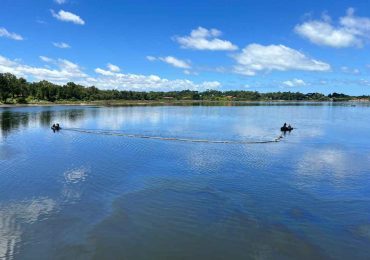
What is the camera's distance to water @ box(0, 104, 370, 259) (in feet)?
59.6

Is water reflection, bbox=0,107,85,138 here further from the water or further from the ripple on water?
the ripple on water

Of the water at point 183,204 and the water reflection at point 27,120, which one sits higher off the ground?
the water reflection at point 27,120

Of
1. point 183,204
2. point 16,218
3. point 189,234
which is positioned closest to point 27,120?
point 16,218

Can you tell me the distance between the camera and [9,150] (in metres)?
45.2

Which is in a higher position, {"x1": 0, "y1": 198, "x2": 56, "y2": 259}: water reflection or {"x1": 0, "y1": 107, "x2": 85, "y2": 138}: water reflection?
{"x1": 0, "y1": 107, "x2": 85, "y2": 138}: water reflection

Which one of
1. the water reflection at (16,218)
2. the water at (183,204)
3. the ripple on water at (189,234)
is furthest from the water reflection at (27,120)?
the ripple on water at (189,234)

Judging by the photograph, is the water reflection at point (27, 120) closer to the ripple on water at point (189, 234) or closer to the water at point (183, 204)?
the water at point (183, 204)

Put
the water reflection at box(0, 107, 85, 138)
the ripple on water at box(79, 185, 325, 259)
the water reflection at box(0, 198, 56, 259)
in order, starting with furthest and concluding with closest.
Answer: the water reflection at box(0, 107, 85, 138)
the water reflection at box(0, 198, 56, 259)
the ripple on water at box(79, 185, 325, 259)

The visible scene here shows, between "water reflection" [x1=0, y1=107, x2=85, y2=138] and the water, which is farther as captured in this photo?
"water reflection" [x1=0, y1=107, x2=85, y2=138]

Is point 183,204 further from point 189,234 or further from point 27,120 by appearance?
point 27,120

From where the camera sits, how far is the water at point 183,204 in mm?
18156

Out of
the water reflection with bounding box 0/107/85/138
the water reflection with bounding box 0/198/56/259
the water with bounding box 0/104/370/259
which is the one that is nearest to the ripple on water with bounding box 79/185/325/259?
the water with bounding box 0/104/370/259

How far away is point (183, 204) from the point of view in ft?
79.9

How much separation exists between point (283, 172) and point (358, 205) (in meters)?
10.1
